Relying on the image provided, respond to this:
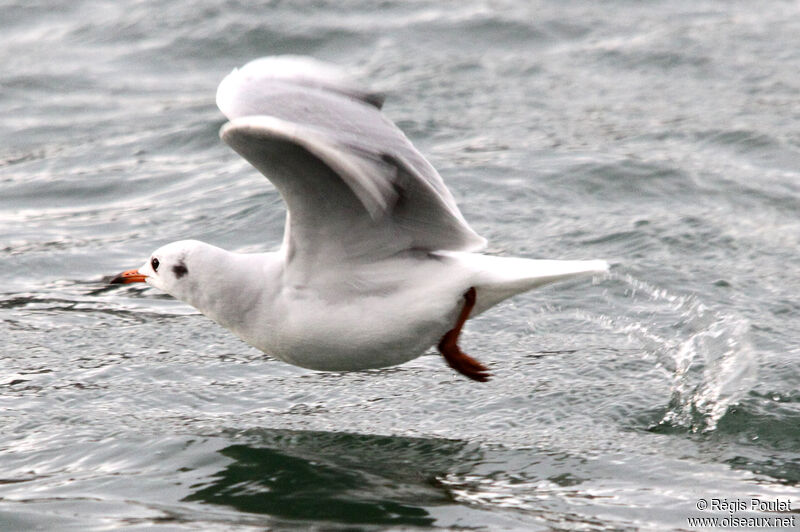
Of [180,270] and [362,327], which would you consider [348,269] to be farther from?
[180,270]

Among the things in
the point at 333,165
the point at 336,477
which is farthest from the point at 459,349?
the point at 333,165

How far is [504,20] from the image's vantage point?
14.1m

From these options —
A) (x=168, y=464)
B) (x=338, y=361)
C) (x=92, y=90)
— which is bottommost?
(x=168, y=464)

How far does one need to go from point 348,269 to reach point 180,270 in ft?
→ 2.77

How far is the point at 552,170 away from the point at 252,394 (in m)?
4.36

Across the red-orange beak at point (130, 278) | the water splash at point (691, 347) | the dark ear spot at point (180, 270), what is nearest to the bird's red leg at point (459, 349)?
the water splash at point (691, 347)

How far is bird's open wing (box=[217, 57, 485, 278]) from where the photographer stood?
459 cm

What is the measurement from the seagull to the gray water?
0.58 m

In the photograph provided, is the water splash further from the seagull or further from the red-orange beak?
the red-orange beak

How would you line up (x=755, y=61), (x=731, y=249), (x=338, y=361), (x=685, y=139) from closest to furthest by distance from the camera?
1. (x=338, y=361)
2. (x=731, y=249)
3. (x=685, y=139)
4. (x=755, y=61)

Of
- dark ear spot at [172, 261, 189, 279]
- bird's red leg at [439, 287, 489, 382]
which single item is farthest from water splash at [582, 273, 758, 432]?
dark ear spot at [172, 261, 189, 279]

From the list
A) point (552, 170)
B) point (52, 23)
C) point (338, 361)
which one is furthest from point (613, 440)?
point (52, 23)

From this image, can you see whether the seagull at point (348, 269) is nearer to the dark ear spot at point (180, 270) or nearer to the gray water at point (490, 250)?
the dark ear spot at point (180, 270)

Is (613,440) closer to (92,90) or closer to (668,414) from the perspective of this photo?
(668,414)
